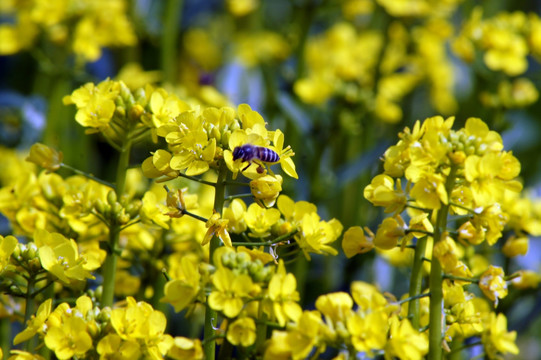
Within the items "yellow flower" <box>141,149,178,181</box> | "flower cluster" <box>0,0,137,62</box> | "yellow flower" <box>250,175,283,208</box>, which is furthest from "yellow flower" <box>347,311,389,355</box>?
"flower cluster" <box>0,0,137,62</box>

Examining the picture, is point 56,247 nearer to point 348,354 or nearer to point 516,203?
point 348,354

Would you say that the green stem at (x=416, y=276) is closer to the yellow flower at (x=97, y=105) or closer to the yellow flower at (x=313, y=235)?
the yellow flower at (x=313, y=235)

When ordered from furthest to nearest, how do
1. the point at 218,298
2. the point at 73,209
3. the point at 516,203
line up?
the point at 516,203, the point at 73,209, the point at 218,298

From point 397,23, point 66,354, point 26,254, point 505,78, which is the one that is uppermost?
point 397,23

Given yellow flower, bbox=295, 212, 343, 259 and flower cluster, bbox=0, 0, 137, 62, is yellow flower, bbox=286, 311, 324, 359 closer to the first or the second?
yellow flower, bbox=295, 212, 343, 259

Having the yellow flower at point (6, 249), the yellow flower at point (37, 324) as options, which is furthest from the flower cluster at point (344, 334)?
the yellow flower at point (6, 249)

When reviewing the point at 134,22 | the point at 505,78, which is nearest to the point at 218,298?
the point at 505,78
